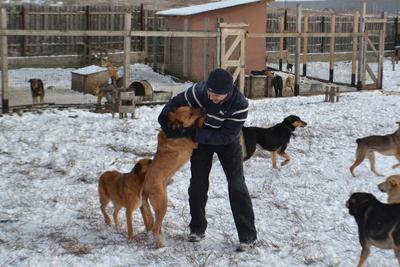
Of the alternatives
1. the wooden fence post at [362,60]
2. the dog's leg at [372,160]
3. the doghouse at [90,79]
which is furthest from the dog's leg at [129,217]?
the wooden fence post at [362,60]

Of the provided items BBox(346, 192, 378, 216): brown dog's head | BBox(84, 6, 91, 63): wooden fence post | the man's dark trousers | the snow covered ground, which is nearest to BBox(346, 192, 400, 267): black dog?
BBox(346, 192, 378, 216): brown dog's head

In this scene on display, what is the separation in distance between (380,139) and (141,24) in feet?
59.2

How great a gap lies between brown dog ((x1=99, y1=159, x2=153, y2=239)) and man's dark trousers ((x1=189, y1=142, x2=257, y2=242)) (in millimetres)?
519

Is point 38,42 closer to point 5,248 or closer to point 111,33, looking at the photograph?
point 111,33

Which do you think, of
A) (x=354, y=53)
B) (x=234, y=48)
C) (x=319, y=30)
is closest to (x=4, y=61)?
(x=234, y=48)

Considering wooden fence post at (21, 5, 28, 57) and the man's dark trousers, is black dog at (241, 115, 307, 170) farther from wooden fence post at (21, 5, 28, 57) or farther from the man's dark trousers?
wooden fence post at (21, 5, 28, 57)

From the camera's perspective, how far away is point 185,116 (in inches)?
217

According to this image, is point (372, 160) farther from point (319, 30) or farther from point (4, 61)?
point (319, 30)

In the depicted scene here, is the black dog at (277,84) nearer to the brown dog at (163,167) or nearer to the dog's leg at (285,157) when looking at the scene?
the dog's leg at (285,157)

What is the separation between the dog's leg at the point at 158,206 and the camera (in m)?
5.62

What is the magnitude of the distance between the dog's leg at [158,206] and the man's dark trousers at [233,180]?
1.38 feet

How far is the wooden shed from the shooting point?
64.2ft

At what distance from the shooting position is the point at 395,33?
30500 mm

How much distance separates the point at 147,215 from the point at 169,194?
1705mm
